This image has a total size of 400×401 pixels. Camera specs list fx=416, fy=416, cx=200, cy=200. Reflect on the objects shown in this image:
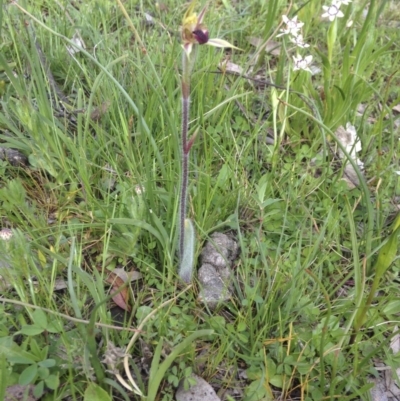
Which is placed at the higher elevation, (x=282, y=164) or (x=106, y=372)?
(x=282, y=164)

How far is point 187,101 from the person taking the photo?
1.03m

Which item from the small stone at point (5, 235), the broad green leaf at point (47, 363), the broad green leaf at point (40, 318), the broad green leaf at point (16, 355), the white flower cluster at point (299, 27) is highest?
the white flower cluster at point (299, 27)

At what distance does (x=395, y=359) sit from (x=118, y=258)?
96cm

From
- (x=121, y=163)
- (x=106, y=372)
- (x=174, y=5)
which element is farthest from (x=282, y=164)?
(x=174, y=5)

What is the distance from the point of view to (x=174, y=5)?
245 centimetres

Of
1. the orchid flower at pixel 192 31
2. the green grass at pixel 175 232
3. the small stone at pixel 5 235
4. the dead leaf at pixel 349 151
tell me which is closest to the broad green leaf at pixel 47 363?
the green grass at pixel 175 232

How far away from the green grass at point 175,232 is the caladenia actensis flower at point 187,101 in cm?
7

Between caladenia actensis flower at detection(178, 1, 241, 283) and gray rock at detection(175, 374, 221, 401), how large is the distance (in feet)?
1.08

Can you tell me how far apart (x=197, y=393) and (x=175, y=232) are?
492 millimetres

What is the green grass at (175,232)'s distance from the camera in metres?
1.20

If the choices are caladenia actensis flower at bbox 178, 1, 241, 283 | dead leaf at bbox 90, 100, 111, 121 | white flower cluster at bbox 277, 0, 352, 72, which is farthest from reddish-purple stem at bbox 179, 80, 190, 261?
white flower cluster at bbox 277, 0, 352, 72

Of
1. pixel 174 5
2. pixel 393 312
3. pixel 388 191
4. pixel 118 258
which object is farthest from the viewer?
pixel 174 5

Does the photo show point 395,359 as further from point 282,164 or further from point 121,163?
point 121,163

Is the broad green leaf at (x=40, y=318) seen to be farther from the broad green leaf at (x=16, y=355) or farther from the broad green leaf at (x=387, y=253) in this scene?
the broad green leaf at (x=387, y=253)
